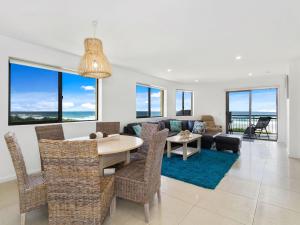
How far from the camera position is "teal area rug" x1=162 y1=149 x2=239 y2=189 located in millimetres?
2818

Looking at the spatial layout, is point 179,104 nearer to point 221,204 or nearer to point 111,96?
point 111,96

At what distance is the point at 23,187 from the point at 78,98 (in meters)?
2.87

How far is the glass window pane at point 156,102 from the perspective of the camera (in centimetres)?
638

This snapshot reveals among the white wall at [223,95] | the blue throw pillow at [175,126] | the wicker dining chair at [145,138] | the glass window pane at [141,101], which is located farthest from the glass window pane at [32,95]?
the white wall at [223,95]

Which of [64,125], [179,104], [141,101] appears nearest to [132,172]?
[64,125]

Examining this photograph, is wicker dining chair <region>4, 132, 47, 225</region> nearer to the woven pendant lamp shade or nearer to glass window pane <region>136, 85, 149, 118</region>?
the woven pendant lamp shade

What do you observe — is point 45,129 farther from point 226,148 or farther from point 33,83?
point 226,148

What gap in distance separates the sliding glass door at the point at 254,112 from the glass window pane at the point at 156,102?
290 cm

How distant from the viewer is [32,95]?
332cm

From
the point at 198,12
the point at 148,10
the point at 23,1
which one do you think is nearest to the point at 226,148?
the point at 198,12

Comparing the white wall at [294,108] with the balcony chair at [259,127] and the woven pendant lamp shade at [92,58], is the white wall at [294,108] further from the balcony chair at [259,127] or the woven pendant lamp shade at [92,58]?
the woven pendant lamp shade at [92,58]

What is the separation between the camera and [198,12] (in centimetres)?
205

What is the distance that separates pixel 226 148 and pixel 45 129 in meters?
4.25

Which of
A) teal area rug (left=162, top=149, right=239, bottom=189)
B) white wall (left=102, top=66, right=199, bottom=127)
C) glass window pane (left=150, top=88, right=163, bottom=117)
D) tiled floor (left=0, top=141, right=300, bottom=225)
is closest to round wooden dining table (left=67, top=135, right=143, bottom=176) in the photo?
tiled floor (left=0, top=141, right=300, bottom=225)
